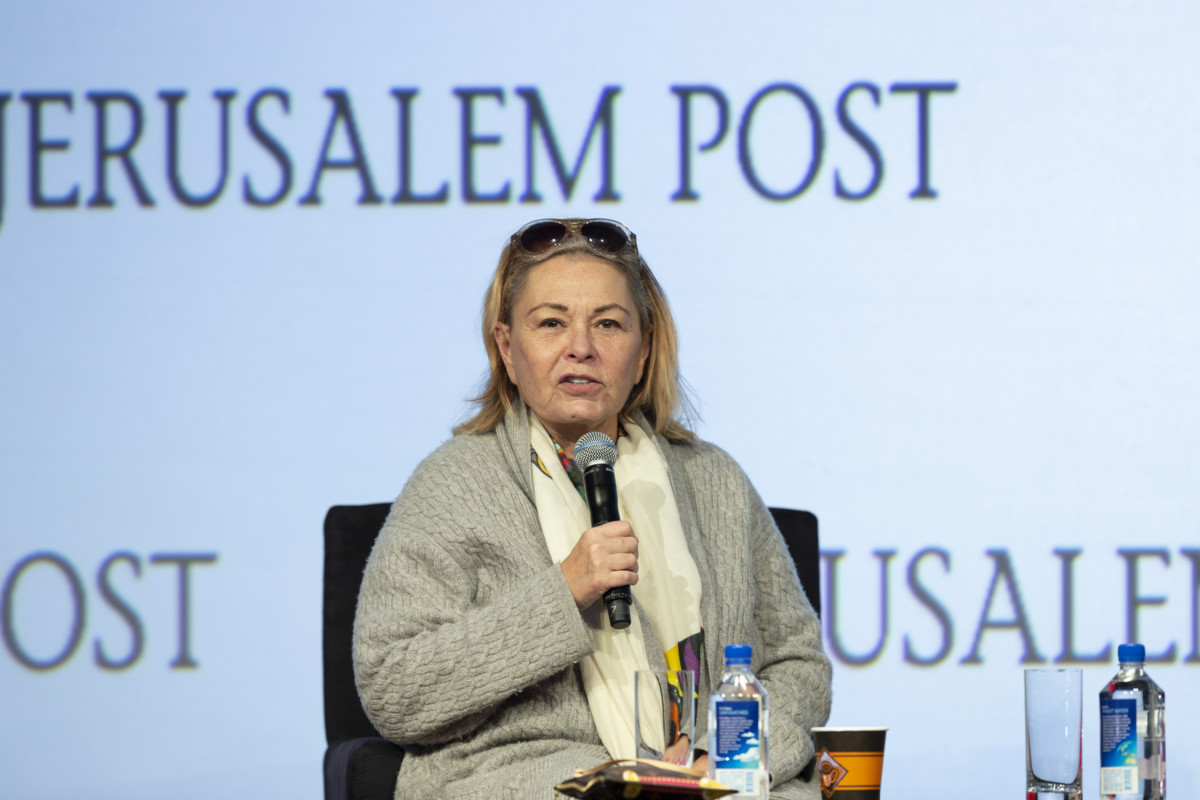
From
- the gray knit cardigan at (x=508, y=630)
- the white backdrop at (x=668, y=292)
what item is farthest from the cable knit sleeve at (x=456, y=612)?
the white backdrop at (x=668, y=292)

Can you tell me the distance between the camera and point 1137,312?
2.89m

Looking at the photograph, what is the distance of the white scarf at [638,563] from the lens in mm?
1797

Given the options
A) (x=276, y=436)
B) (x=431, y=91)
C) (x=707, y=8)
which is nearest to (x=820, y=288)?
(x=707, y=8)

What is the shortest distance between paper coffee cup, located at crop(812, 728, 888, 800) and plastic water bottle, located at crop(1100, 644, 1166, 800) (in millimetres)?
311

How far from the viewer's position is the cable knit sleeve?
5.54ft

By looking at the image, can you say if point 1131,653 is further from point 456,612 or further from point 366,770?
point 366,770

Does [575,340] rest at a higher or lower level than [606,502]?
higher

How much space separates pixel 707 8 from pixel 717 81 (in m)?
0.16

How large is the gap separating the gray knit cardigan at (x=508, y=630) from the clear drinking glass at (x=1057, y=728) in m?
0.34

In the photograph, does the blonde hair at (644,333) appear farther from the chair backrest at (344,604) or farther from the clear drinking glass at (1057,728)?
the clear drinking glass at (1057,728)

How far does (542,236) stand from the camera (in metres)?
1.98

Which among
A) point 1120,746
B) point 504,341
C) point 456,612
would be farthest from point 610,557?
point 1120,746

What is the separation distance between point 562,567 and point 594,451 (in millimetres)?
154

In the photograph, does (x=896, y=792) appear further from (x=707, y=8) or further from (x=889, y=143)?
(x=707, y=8)
